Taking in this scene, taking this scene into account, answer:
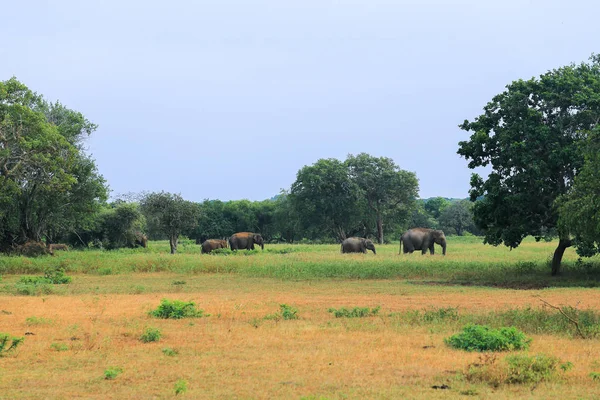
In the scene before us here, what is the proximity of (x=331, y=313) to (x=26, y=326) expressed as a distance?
7640 mm

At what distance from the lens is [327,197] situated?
239ft

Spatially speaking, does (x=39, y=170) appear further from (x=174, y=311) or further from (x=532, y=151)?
(x=532, y=151)

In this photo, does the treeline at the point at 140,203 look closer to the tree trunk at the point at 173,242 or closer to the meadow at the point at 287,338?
the tree trunk at the point at 173,242

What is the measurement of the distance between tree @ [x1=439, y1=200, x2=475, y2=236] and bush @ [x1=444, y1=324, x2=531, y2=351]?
95680 mm

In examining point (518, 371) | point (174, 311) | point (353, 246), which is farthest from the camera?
point (353, 246)

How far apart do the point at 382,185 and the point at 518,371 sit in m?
63.8

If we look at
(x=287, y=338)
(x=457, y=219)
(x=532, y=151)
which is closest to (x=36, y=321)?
(x=287, y=338)

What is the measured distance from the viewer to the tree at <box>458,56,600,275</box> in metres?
27.8

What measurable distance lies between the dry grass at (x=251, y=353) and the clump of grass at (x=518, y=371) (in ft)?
0.77

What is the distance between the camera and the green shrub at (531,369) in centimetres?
1002

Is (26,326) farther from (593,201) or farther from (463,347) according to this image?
(593,201)

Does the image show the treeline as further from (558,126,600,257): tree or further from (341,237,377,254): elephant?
(558,126,600,257): tree

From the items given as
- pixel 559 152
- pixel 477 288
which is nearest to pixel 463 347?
pixel 477 288

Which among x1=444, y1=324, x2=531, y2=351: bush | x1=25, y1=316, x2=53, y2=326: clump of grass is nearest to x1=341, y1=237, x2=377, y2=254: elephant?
x1=25, y1=316, x2=53, y2=326: clump of grass
